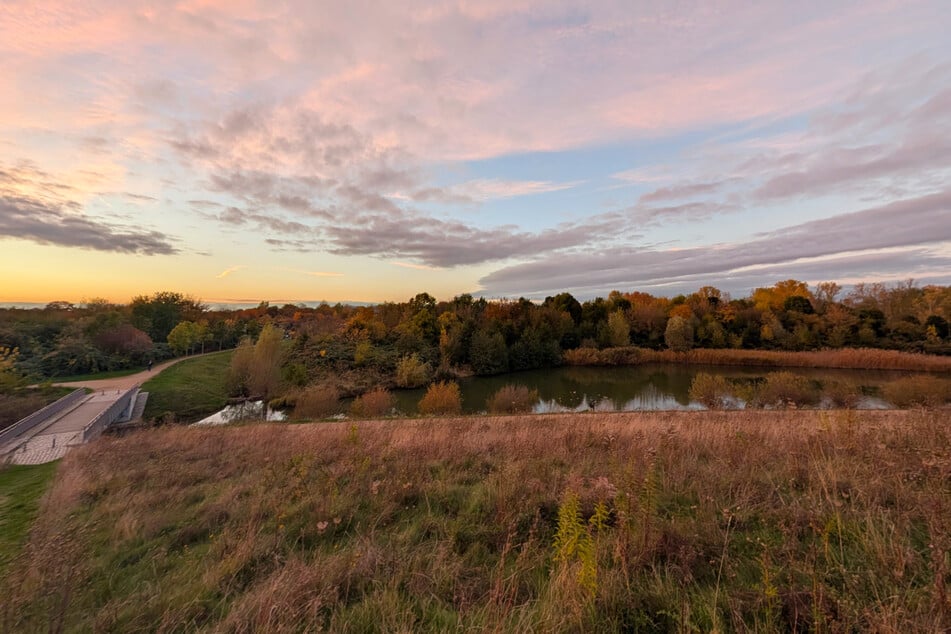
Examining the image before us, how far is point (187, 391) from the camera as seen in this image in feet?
77.8

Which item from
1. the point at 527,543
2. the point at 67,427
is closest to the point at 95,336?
the point at 67,427

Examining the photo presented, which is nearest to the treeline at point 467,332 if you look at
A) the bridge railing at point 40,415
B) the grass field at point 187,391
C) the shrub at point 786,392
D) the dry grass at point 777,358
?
the dry grass at point 777,358

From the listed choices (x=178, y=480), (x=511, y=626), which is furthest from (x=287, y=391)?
(x=511, y=626)

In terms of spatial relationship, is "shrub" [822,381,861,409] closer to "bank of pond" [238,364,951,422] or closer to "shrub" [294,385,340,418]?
"bank of pond" [238,364,951,422]

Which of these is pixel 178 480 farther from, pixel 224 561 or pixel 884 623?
pixel 884 623

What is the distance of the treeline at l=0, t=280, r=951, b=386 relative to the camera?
28656 millimetres

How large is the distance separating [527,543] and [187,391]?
93.7 ft

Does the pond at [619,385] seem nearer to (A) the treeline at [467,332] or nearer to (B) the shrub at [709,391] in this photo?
(B) the shrub at [709,391]

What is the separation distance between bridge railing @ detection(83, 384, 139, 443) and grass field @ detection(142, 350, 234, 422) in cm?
101

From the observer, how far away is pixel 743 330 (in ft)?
152

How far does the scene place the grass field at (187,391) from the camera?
837 inches

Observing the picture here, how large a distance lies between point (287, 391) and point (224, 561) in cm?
2565

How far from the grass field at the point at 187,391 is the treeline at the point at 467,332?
435cm

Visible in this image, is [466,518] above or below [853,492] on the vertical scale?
below
